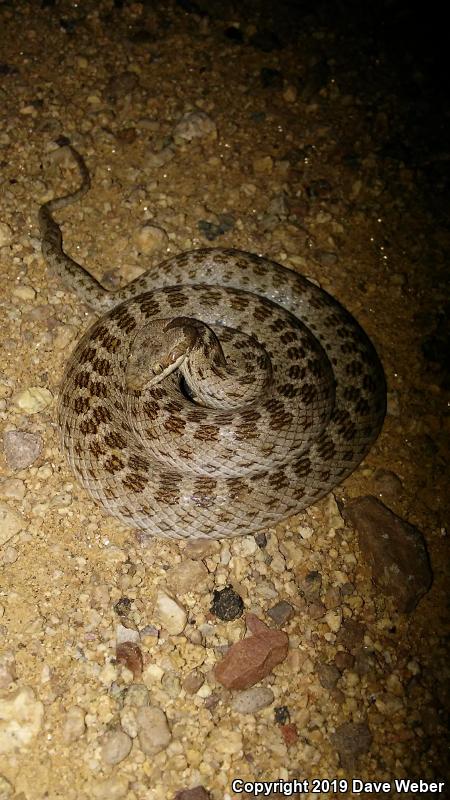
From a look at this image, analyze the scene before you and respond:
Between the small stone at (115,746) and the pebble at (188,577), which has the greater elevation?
the pebble at (188,577)

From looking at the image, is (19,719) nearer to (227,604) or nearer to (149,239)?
(227,604)


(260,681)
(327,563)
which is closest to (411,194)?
(327,563)

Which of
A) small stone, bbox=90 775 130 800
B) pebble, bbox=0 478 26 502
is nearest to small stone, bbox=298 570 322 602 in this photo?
small stone, bbox=90 775 130 800

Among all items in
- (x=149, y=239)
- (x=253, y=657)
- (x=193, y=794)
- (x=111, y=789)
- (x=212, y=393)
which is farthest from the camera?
(x=149, y=239)

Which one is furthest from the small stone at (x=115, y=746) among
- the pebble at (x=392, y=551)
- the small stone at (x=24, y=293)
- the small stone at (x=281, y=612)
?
the small stone at (x=24, y=293)

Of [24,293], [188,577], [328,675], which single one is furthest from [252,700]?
[24,293]

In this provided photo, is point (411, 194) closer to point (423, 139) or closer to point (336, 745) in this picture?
point (423, 139)

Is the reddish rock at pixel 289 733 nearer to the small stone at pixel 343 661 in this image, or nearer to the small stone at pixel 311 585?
the small stone at pixel 343 661

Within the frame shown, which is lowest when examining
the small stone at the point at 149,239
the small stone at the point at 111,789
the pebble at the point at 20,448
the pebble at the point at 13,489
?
the small stone at the point at 111,789
